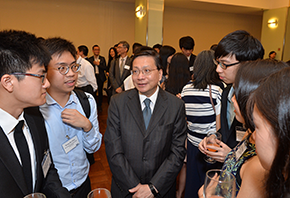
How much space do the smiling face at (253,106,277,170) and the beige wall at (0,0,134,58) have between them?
838cm

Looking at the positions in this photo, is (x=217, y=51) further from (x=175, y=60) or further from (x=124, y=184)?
(x=124, y=184)

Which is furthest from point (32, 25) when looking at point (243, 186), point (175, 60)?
point (243, 186)

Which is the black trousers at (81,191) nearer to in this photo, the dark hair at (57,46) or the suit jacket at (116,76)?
the dark hair at (57,46)

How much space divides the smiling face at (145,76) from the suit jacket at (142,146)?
119mm

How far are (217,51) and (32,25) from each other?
7.96 meters

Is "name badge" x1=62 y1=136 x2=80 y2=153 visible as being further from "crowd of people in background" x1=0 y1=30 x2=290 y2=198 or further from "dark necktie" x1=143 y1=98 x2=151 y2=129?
"dark necktie" x1=143 y1=98 x2=151 y2=129

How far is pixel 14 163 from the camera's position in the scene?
3.05ft

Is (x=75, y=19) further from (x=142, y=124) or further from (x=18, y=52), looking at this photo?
(x=18, y=52)

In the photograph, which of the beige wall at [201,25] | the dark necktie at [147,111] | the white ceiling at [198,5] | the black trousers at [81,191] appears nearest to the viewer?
the black trousers at [81,191]

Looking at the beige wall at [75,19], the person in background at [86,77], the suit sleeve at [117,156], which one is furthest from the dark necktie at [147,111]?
the beige wall at [75,19]

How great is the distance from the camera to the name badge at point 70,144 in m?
1.39

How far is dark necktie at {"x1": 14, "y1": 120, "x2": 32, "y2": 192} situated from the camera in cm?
101

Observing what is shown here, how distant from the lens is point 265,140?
0.66 metres

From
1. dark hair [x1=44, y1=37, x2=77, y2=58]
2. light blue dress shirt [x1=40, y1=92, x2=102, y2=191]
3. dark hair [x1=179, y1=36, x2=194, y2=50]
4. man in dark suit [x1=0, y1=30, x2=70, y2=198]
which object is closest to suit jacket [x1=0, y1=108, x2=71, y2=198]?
man in dark suit [x1=0, y1=30, x2=70, y2=198]
